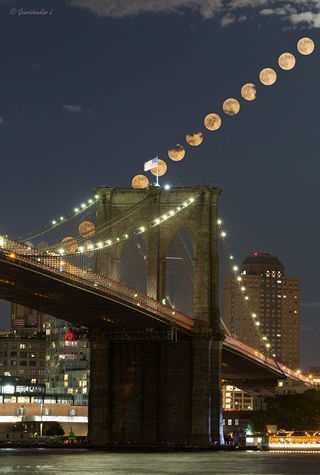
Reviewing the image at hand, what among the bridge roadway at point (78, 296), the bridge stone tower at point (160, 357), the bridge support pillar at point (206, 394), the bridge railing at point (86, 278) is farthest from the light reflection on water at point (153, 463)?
the bridge railing at point (86, 278)

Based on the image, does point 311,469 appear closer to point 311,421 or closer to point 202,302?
point 202,302

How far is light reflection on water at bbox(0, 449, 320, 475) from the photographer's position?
215 feet

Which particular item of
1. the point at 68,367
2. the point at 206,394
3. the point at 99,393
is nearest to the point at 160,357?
the point at 206,394

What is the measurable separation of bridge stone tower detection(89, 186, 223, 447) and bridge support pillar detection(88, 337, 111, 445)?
69 mm

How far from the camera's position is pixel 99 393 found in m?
95.9

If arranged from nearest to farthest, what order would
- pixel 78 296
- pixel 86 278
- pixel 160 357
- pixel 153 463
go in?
1. pixel 153 463
2. pixel 86 278
3. pixel 78 296
4. pixel 160 357

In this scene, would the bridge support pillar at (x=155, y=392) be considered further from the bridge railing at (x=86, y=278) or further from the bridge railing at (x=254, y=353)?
the bridge railing at (x=254, y=353)

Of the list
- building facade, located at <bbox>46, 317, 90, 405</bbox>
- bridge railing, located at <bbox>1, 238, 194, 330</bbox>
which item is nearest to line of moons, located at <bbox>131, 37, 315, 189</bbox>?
bridge railing, located at <bbox>1, 238, 194, 330</bbox>

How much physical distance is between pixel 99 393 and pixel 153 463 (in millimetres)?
23343

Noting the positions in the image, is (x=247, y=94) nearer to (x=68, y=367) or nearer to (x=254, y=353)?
(x=254, y=353)

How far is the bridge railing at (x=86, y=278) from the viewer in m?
69.2

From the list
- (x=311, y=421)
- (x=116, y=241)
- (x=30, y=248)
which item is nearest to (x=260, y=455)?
(x=116, y=241)

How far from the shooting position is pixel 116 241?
3812 inches

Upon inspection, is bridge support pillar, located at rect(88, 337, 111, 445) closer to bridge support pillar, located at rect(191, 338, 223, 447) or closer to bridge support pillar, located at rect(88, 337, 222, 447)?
bridge support pillar, located at rect(88, 337, 222, 447)
